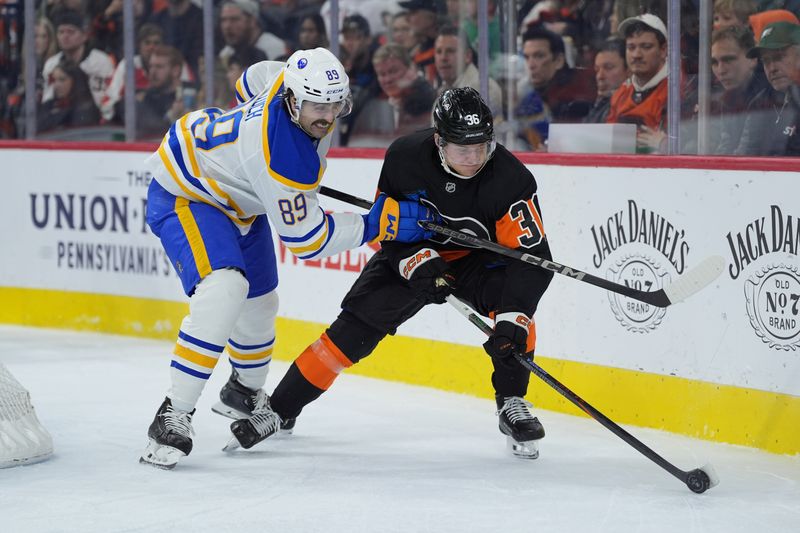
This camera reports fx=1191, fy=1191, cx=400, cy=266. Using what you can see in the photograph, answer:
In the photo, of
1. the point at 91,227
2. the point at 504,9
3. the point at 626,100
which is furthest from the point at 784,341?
the point at 91,227

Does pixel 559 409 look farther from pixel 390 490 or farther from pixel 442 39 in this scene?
pixel 442 39

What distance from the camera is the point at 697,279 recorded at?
10.3ft

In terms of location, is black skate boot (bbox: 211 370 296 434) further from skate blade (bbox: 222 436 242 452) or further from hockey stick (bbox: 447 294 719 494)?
hockey stick (bbox: 447 294 719 494)

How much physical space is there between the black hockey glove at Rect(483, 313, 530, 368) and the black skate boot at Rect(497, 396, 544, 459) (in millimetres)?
257

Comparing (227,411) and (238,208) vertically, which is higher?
(238,208)

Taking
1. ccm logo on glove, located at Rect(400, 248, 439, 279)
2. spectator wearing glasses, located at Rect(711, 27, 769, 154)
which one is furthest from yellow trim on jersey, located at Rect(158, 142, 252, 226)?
spectator wearing glasses, located at Rect(711, 27, 769, 154)

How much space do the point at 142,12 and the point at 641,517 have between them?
3872mm

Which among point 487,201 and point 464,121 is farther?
point 487,201

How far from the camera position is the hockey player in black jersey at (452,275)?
126 inches

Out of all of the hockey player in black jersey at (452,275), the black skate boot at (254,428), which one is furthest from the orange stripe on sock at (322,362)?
the black skate boot at (254,428)

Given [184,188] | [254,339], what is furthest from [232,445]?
[184,188]

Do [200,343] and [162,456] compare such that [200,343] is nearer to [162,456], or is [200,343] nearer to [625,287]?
[162,456]

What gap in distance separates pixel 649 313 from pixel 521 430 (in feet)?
2.13

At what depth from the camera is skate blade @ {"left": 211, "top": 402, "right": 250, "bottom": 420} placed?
12.1 feet
